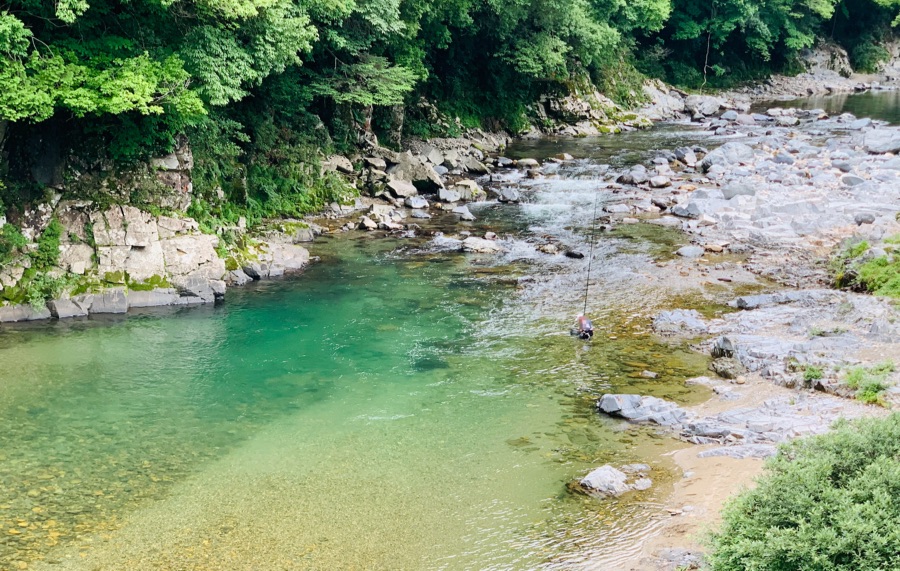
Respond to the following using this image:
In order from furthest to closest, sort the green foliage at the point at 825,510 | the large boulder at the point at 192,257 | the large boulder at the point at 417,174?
the large boulder at the point at 417,174
the large boulder at the point at 192,257
the green foliage at the point at 825,510

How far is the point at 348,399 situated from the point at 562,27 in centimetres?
3129

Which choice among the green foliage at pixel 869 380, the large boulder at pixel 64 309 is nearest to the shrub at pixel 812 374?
the green foliage at pixel 869 380

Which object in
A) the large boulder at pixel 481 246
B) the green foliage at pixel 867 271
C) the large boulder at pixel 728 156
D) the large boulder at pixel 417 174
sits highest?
the large boulder at pixel 728 156

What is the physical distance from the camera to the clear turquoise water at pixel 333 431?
10047mm

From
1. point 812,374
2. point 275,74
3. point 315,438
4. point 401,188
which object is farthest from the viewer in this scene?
point 401,188

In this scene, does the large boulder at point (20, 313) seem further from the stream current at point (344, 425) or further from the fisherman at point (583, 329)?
the fisherman at point (583, 329)

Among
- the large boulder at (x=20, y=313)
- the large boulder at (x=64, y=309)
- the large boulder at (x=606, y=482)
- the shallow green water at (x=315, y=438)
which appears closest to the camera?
the shallow green water at (x=315, y=438)

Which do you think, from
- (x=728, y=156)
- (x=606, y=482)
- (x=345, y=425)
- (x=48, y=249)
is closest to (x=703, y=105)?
(x=728, y=156)

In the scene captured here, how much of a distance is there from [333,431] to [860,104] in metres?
54.5

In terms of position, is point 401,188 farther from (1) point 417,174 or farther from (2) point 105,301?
(2) point 105,301

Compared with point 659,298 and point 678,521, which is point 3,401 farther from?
point 659,298

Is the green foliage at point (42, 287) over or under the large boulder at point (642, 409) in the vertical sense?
over

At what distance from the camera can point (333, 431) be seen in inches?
521

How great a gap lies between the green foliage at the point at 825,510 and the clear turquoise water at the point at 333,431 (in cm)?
304
